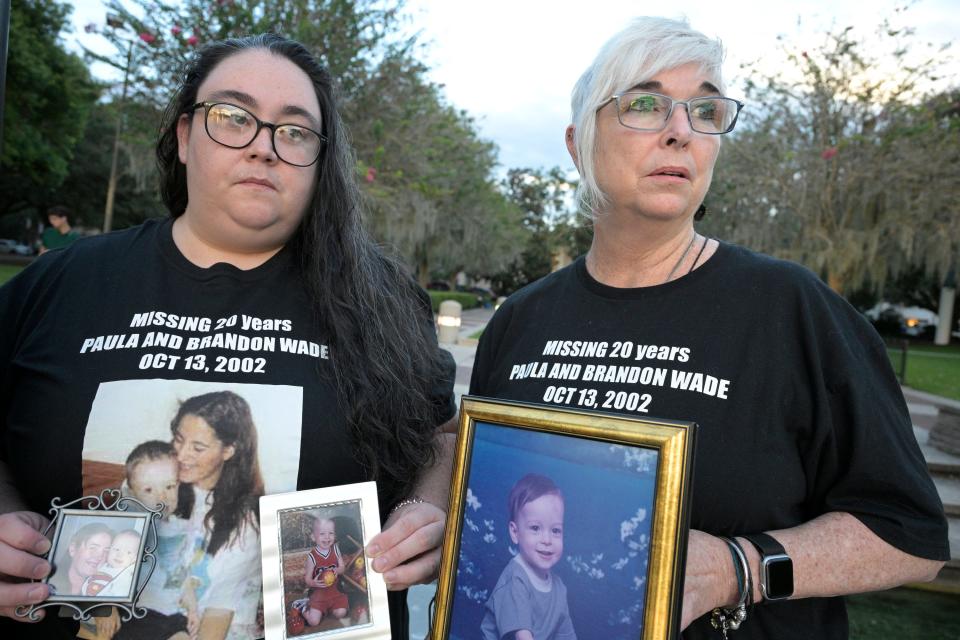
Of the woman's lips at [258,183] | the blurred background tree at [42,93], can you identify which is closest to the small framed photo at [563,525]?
the woman's lips at [258,183]

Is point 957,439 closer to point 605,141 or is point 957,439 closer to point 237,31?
point 605,141

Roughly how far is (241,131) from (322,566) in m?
1.11

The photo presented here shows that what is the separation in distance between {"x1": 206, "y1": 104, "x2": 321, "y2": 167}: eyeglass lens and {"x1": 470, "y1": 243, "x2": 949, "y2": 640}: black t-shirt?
2.99 feet

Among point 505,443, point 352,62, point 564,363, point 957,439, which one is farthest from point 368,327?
point 352,62

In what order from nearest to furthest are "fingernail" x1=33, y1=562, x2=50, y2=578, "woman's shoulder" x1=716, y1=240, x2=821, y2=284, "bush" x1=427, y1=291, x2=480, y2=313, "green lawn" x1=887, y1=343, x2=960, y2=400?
"fingernail" x1=33, y1=562, x2=50, y2=578
"woman's shoulder" x1=716, y1=240, x2=821, y2=284
"green lawn" x1=887, y1=343, x2=960, y2=400
"bush" x1=427, y1=291, x2=480, y2=313

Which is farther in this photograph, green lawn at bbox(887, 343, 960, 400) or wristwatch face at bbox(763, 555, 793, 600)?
green lawn at bbox(887, 343, 960, 400)

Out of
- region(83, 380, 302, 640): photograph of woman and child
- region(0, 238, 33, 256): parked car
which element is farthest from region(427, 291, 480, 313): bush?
region(0, 238, 33, 256): parked car

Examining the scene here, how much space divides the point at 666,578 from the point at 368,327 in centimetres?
104

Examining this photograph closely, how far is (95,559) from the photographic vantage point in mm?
1436

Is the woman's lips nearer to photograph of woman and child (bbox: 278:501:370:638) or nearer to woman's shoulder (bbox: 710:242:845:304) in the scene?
photograph of woman and child (bbox: 278:501:370:638)

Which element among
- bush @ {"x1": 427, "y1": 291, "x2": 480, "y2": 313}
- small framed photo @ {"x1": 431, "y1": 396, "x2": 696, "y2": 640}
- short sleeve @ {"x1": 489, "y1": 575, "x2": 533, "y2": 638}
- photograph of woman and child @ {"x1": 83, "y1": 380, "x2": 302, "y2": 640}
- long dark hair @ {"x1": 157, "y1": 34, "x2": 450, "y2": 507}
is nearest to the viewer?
small framed photo @ {"x1": 431, "y1": 396, "x2": 696, "y2": 640}

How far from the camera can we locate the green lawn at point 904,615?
412cm

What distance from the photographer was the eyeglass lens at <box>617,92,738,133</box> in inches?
68.4

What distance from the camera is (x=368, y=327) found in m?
1.89
